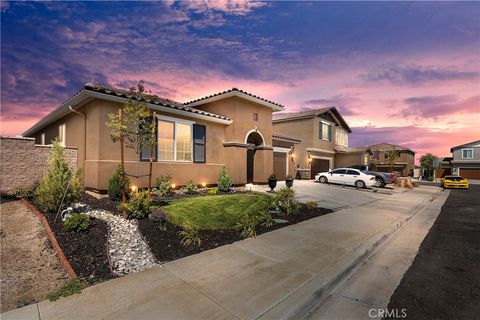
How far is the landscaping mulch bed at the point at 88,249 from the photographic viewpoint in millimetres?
4320

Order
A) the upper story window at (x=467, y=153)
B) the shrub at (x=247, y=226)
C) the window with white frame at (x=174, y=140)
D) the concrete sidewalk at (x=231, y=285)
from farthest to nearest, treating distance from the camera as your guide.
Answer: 1. the upper story window at (x=467, y=153)
2. the window with white frame at (x=174, y=140)
3. the shrub at (x=247, y=226)
4. the concrete sidewalk at (x=231, y=285)

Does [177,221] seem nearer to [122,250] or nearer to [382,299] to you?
[122,250]

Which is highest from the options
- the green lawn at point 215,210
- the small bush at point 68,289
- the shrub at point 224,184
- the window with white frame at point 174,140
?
the window with white frame at point 174,140

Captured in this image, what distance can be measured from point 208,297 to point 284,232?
3.93m

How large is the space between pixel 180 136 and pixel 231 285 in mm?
10128

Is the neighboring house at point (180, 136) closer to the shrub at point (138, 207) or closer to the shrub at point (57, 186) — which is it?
the shrub at point (138, 207)

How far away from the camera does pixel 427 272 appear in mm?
4914

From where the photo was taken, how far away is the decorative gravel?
4.63 m

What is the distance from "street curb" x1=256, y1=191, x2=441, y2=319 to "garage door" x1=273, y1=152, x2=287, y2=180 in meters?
15.3

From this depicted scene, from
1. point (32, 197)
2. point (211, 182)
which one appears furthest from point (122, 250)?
point (211, 182)

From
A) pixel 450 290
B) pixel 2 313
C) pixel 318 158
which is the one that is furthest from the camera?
pixel 318 158

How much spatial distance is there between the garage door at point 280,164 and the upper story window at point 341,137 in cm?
1417

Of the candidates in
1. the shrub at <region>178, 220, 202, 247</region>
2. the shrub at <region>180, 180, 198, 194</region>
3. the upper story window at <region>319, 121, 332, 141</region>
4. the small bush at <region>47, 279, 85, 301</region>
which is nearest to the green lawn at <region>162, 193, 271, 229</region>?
the shrub at <region>178, 220, 202, 247</region>

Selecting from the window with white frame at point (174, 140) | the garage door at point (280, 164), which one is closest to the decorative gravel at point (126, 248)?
the window with white frame at point (174, 140)
